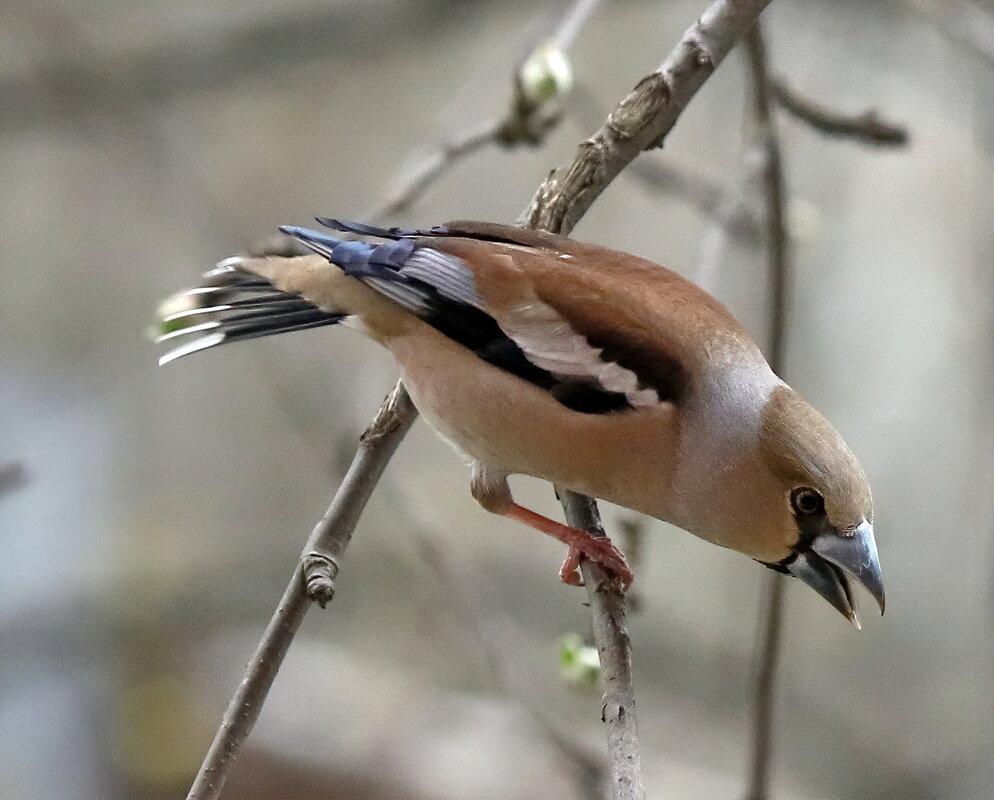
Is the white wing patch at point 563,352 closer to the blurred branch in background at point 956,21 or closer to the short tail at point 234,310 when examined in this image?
the short tail at point 234,310

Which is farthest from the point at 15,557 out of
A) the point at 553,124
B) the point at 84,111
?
the point at 553,124

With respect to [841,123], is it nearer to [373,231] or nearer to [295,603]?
[373,231]

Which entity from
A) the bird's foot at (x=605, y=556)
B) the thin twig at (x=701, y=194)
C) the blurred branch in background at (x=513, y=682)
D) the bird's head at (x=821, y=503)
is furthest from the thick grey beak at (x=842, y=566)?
the thin twig at (x=701, y=194)

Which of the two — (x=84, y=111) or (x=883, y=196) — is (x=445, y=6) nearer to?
(x=84, y=111)

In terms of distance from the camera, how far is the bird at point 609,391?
1.28 m

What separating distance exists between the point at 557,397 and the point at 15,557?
2.85 m

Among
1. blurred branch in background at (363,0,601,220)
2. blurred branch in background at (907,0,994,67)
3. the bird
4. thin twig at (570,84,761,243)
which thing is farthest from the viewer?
blurred branch in background at (907,0,994,67)

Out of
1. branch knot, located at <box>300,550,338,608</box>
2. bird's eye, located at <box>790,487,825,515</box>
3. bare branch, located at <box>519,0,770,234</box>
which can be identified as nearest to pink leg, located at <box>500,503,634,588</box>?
bird's eye, located at <box>790,487,825,515</box>

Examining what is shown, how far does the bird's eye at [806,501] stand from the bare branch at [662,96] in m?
0.58

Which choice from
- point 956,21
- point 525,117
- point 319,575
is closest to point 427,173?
point 525,117

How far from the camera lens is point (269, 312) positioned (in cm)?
169

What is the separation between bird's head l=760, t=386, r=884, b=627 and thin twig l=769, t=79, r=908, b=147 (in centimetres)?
84

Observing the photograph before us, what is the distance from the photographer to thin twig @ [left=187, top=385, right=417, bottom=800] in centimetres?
117

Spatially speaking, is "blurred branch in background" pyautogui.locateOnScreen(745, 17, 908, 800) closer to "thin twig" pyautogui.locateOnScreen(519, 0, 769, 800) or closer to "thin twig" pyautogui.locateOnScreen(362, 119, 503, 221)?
"thin twig" pyautogui.locateOnScreen(519, 0, 769, 800)
